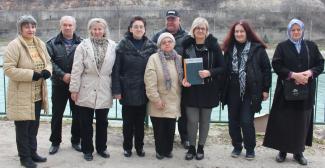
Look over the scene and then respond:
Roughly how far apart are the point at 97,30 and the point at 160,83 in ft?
2.71

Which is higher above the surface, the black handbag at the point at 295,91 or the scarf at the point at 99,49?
the scarf at the point at 99,49

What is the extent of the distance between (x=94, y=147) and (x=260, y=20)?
56.1m

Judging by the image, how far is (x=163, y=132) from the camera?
15.6 ft

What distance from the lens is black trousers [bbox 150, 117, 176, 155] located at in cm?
473

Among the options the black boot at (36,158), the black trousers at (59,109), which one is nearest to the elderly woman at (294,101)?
the black trousers at (59,109)

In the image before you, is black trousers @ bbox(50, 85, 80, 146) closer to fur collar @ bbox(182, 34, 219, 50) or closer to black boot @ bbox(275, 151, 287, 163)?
fur collar @ bbox(182, 34, 219, 50)

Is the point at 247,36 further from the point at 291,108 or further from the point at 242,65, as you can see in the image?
the point at 291,108

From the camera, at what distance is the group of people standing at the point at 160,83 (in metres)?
4.46

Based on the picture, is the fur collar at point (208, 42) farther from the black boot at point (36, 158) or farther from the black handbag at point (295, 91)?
the black boot at point (36, 158)

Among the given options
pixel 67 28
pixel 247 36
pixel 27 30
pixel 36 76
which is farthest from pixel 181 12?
pixel 36 76

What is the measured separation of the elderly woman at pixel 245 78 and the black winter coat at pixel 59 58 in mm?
1660

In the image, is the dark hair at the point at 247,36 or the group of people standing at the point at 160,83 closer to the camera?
the group of people standing at the point at 160,83

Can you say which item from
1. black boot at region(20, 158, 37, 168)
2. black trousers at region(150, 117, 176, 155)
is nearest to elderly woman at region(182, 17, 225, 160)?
black trousers at region(150, 117, 176, 155)

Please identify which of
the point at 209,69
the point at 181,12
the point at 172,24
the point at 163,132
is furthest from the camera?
the point at 181,12
